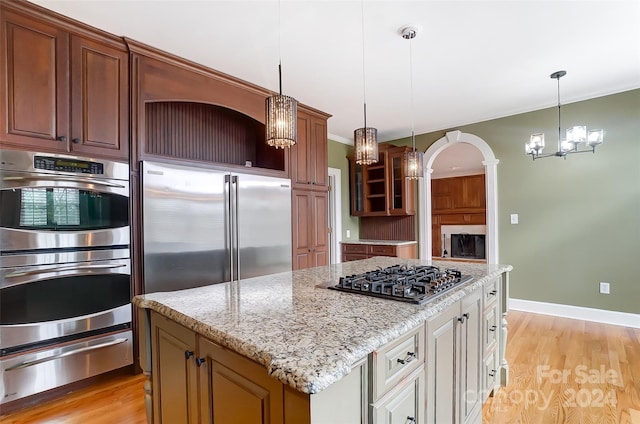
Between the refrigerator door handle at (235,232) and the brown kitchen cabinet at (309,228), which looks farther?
the brown kitchen cabinet at (309,228)

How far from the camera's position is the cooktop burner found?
129 centimetres

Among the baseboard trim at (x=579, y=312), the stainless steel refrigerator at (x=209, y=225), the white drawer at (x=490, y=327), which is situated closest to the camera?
the white drawer at (x=490, y=327)

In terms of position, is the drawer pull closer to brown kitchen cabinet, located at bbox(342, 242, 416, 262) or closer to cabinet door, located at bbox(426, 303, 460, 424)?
cabinet door, located at bbox(426, 303, 460, 424)

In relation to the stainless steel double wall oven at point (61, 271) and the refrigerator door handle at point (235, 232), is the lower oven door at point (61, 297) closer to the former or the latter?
the stainless steel double wall oven at point (61, 271)

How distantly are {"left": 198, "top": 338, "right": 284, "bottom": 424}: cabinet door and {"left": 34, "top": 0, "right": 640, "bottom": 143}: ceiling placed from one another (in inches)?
80.7

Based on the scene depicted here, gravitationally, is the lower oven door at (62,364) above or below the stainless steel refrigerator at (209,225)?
below

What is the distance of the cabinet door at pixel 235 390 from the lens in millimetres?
826

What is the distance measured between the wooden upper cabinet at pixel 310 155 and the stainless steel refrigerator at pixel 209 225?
284 millimetres

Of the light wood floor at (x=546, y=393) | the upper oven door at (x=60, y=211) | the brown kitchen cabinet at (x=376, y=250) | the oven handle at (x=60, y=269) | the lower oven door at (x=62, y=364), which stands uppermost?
the upper oven door at (x=60, y=211)

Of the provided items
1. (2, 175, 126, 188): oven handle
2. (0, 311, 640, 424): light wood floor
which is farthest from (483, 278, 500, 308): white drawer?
(2, 175, 126, 188): oven handle

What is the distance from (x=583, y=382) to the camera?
2215 millimetres

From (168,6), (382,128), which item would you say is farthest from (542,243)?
(168,6)

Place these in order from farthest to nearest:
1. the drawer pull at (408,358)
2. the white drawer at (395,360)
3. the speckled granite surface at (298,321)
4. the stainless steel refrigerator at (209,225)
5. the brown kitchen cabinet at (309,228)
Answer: the brown kitchen cabinet at (309,228), the stainless steel refrigerator at (209,225), the drawer pull at (408,358), the white drawer at (395,360), the speckled granite surface at (298,321)

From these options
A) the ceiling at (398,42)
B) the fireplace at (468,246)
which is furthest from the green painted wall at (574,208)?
the fireplace at (468,246)
